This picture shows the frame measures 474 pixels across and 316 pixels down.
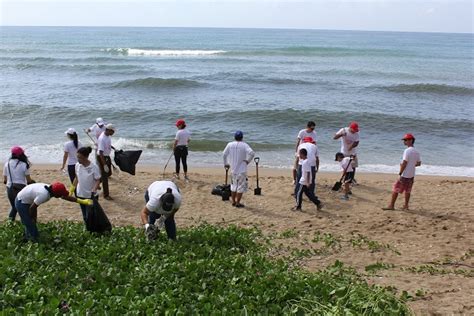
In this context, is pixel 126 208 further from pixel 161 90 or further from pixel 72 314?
pixel 161 90

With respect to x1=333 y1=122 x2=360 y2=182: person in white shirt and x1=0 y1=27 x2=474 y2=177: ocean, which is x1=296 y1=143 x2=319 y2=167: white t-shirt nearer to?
x1=333 y1=122 x2=360 y2=182: person in white shirt

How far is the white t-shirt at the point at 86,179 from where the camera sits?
28.6 ft

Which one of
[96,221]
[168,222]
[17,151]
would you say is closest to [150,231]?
[168,222]

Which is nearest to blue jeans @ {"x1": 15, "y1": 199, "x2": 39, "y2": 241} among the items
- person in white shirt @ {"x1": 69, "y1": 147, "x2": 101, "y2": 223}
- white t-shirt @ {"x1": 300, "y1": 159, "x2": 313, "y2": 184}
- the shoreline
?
person in white shirt @ {"x1": 69, "y1": 147, "x2": 101, "y2": 223}

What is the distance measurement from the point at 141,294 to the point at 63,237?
2521 mm

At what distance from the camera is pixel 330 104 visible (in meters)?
28.6

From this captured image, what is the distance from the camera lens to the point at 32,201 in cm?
788

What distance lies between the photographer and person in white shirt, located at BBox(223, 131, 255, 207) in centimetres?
1084

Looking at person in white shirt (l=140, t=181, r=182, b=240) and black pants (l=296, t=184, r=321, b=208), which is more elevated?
person in white shirt (l=140, t=181, r=182, b=240)

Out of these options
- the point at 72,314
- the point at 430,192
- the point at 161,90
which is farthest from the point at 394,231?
the point at 161,90

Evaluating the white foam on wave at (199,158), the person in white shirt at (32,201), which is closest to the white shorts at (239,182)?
the person in white shirt at (32,201)

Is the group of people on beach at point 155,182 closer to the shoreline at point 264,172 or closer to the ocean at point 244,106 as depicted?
the shoreline at point 264,172

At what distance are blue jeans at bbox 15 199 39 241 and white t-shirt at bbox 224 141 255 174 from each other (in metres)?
4.29

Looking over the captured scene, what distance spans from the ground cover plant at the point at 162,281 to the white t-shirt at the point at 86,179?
0.83 metres
